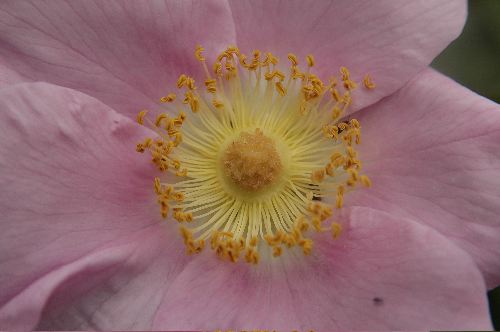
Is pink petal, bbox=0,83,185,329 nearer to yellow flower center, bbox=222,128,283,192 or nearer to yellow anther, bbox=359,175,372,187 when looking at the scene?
yellow flower center, bbox=222,128,283,192

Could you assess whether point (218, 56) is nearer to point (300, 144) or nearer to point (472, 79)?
point (300, 144)

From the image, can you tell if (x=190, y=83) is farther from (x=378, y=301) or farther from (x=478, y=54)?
(x=478, y=54)

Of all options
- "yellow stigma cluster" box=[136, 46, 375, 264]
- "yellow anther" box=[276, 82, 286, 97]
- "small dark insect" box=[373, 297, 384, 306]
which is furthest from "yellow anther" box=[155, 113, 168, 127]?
"small dark insect" box=[373, 297, 384, 306]

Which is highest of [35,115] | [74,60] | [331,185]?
[74,60]

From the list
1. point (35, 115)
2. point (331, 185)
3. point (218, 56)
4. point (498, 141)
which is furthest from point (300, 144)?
point (35, 115)

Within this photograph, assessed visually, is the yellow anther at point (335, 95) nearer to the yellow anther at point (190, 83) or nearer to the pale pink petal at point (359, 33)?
the pale pink petal at point (359, 33)

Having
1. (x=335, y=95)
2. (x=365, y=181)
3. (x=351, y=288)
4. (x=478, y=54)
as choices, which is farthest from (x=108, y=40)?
(x=478, y=54)
